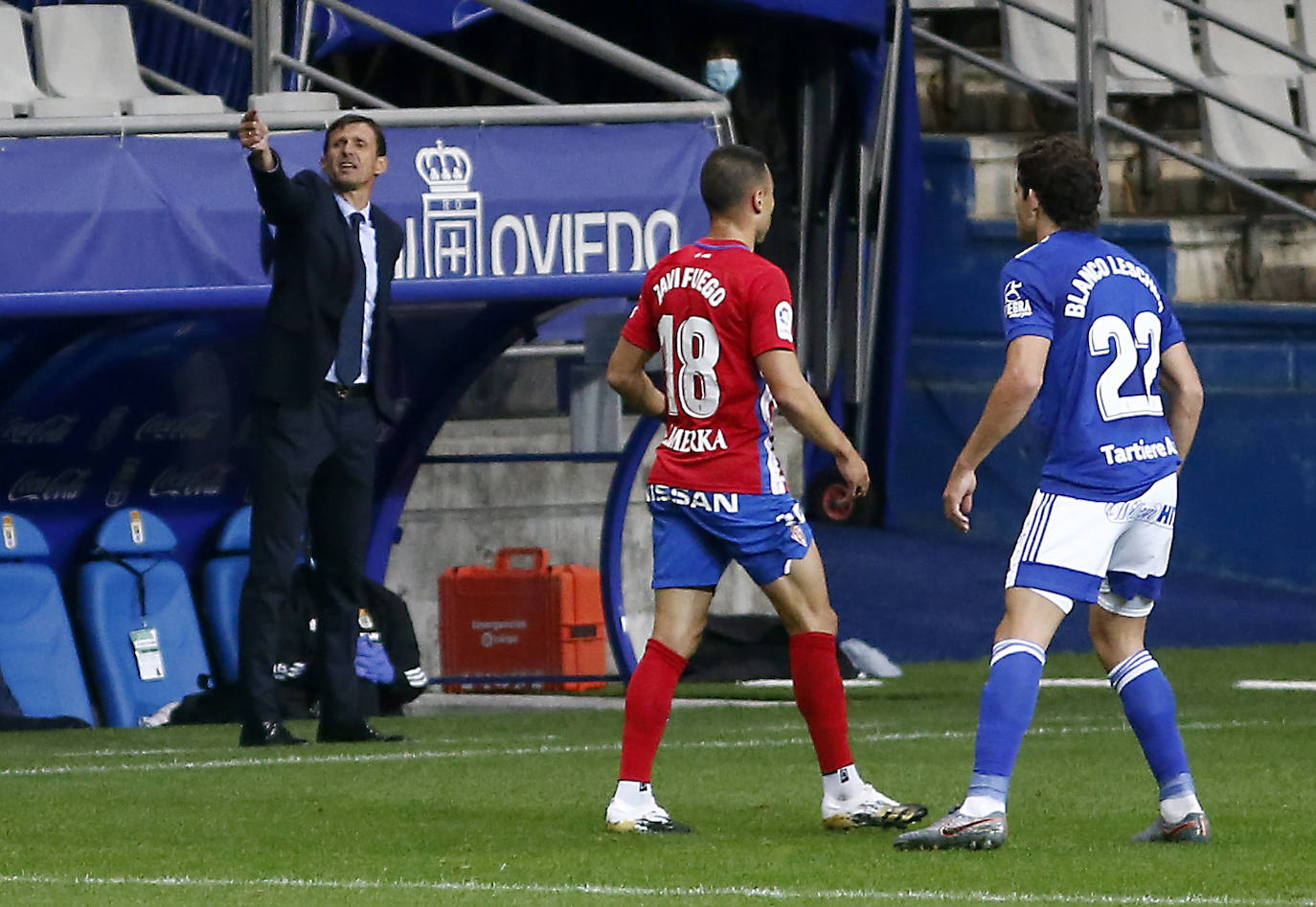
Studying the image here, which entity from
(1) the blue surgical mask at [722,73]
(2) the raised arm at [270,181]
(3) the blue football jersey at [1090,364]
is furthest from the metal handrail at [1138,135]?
(3) the blue football jersey at [1090,364]

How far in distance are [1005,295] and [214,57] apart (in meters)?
7.52

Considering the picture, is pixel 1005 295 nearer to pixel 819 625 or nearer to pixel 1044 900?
pixel 819 625

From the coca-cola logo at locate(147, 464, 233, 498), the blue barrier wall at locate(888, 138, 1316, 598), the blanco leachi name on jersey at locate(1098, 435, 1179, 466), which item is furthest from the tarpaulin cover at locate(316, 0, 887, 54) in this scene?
the blanco leachi name on jersey at locate(1098, 435, 1179, 466)

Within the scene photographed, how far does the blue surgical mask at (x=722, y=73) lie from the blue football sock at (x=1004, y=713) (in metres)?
7.99

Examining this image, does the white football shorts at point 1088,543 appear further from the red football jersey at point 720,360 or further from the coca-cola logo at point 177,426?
the coca-cola logo at point 177,426

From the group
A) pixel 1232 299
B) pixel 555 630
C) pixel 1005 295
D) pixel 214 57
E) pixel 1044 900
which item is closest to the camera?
pixel 1044 900

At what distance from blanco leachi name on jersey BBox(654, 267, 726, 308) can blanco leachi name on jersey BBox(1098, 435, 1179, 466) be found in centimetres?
98

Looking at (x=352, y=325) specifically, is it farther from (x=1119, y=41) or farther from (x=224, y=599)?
(x=1119, y=41)

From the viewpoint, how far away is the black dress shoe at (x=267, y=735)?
9078 mm

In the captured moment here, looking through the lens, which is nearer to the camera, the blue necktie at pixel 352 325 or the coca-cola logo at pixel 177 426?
the blue necktie at pixel 352 325

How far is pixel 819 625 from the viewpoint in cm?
660

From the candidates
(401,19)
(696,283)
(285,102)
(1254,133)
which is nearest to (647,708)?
(696,283)

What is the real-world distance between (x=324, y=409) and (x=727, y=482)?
283 cm

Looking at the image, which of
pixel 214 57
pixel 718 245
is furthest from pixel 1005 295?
pixel 214 57
